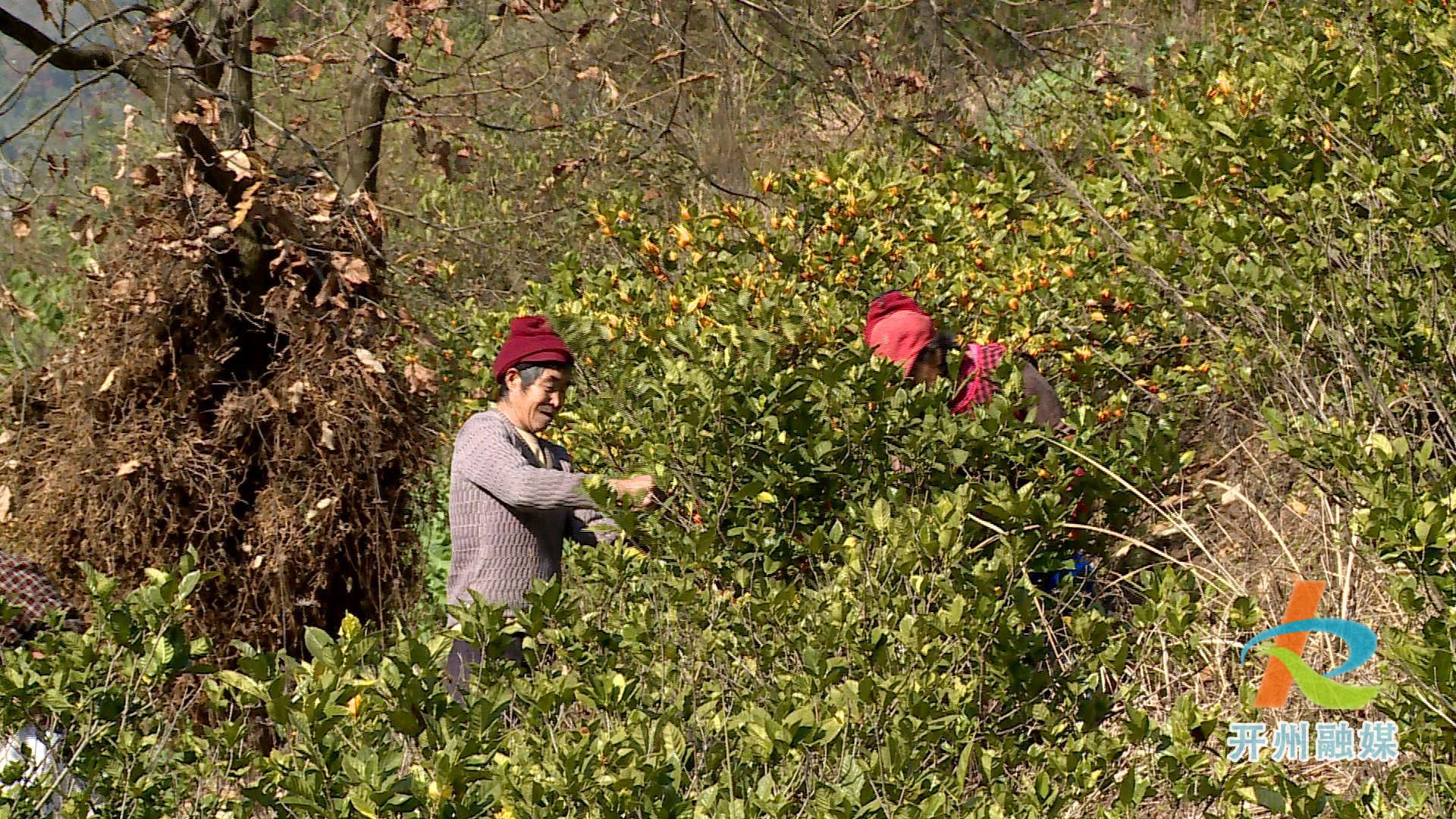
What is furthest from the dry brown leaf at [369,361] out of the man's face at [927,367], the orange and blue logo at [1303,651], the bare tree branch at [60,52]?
the orange and blue logo at [1303,651]

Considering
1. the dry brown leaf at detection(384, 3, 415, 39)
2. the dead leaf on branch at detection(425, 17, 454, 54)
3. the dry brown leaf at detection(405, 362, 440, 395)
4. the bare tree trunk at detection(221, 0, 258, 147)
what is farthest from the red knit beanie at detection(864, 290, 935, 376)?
the bare tree trunk at detection(221, 0, 258, 147)

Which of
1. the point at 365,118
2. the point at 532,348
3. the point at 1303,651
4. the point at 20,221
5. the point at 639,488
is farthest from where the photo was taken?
the point at 365,118

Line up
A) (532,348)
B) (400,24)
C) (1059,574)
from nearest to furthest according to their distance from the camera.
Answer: (532,348), (1059,574), (400,24)

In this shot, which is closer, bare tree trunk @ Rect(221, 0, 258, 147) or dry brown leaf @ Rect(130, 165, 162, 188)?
dry brown leaf @ Rect(130, 165, 162, 188)

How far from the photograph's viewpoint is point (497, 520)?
151 inches

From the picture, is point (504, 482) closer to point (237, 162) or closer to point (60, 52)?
point (237, 162)

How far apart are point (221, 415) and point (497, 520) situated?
1.07 meters

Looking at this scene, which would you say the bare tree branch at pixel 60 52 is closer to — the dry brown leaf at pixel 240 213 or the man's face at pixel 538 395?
the dry brown leaf at pixel 240 213

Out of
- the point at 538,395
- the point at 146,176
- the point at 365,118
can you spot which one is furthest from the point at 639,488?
the point at 365,118

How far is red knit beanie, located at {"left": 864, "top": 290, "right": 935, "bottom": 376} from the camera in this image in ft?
13.1

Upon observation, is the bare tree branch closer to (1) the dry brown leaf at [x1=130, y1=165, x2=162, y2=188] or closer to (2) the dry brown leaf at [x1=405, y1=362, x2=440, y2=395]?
(1) the dry brown leaf at [x1=130, y1=165, x2=162, y2=188]

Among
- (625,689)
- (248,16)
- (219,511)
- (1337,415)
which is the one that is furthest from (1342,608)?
(248,16)

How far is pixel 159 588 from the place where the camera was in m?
2.61

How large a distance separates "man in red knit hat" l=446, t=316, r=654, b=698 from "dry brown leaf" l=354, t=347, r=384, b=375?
23.4 inches
